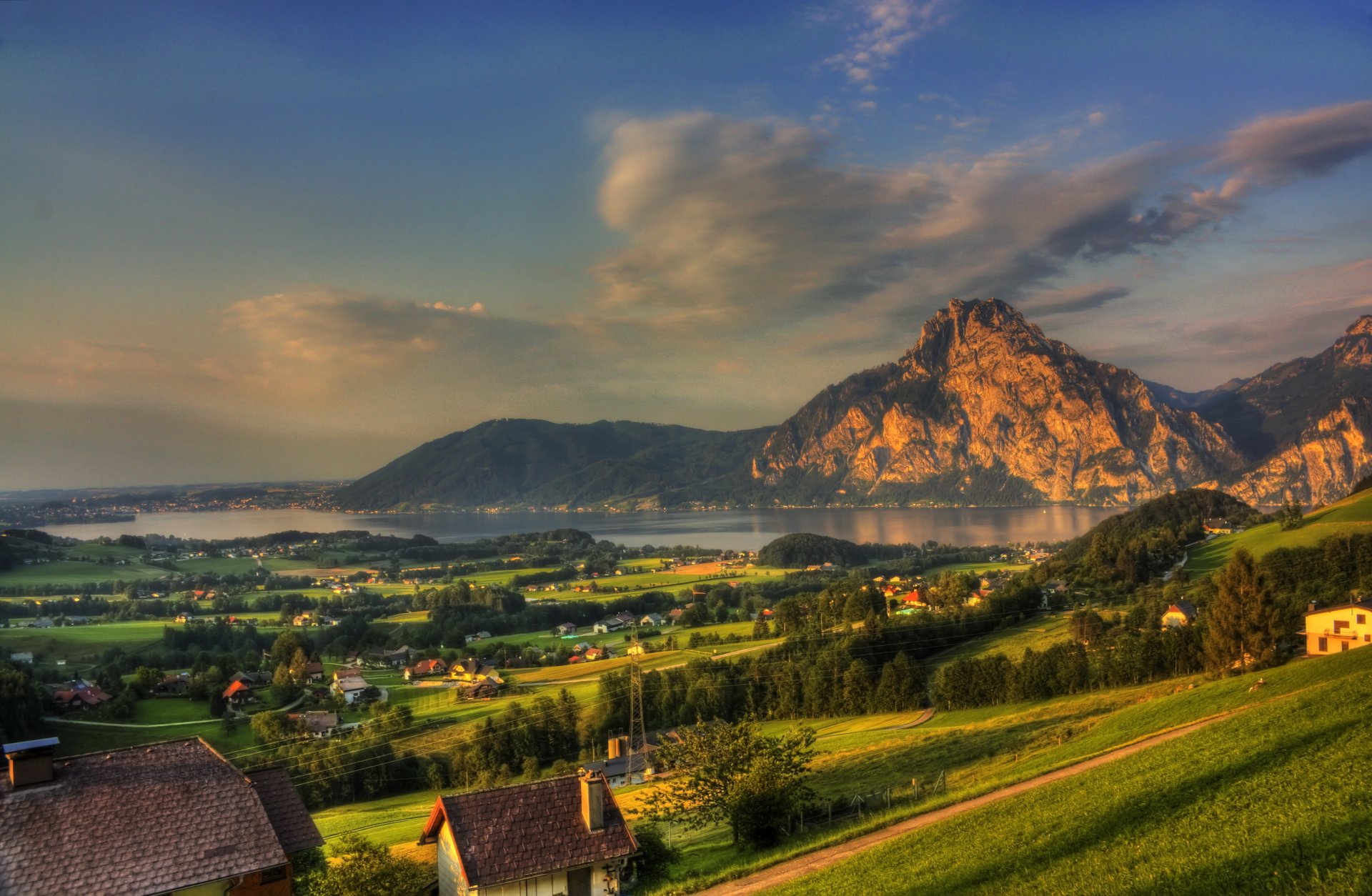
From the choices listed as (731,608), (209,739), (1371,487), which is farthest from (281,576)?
(1371,487)

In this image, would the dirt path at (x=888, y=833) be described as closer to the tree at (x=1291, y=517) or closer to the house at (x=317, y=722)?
the house at (x=317, y=722)

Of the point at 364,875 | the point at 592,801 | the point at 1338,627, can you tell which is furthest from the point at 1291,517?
the point at 364,875

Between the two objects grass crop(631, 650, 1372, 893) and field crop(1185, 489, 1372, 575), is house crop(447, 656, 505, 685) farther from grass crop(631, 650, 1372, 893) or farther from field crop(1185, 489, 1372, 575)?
field crop(1185, 489, 1372, 575)

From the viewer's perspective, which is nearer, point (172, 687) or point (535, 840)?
point (535, 840)

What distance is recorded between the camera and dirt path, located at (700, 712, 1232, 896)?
47.3ft

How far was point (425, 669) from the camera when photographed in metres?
66.6

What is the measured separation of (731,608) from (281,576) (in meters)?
77.9

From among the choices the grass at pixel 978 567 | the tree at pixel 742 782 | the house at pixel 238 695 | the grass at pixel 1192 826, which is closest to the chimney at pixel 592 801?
the tree at pixel 742 782

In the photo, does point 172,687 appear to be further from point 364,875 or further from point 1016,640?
point 1016,640

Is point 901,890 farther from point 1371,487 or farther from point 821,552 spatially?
point 821,552

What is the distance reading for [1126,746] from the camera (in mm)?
18359

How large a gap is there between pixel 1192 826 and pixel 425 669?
66.3 m

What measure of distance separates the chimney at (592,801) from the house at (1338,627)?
37.8 metres

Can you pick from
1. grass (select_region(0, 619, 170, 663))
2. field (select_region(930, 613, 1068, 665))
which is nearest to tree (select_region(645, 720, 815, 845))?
field (select_region(930, 613, 1068, 665))
